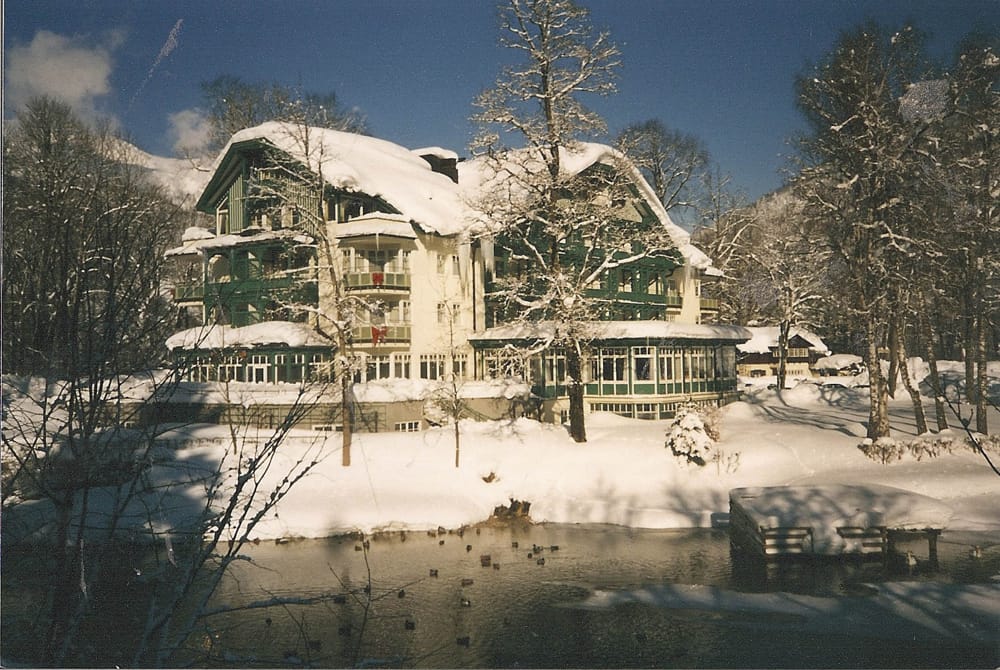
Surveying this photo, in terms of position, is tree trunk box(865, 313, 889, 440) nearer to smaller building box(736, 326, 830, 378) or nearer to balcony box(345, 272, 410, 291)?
balcony box(345, 272, 410, 291)

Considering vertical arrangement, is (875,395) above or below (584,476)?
above

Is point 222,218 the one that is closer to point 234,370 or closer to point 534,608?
point 234,370

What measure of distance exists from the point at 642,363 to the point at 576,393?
5656 millimetres

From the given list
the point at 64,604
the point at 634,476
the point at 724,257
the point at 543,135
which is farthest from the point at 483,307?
the point at 64,604

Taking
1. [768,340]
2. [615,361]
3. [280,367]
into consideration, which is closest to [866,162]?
[615,361]

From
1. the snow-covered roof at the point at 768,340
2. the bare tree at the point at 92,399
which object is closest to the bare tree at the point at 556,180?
the bare tree at the point at 92,399

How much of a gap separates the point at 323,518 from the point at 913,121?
52.4 feet

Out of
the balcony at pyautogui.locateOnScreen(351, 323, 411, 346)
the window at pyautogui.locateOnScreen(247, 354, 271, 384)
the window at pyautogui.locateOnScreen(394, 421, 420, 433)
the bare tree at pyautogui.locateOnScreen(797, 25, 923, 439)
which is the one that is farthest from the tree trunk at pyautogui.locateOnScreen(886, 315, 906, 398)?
the window at pyautogui.locateOnScreen(247, 354, 271, 384)

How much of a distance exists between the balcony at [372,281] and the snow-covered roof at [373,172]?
2.03m

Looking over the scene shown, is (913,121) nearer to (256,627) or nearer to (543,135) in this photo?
(543,135)

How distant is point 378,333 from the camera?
22.8 metres

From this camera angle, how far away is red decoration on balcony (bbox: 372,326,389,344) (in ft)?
74.5

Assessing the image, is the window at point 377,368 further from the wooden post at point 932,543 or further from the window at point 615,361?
the wooden post at point 932,543

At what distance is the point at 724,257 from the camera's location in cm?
3391
